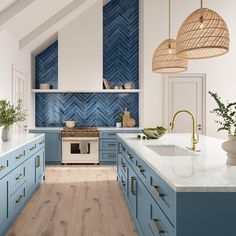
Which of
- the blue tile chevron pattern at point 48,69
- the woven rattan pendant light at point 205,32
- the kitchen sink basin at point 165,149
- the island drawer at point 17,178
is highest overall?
the blue tile chevron pattern at point 48,69

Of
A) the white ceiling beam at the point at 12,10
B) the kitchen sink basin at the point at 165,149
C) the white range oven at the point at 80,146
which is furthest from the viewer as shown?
the white range oven at the point at 80,146

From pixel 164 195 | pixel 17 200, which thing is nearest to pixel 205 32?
pixel 164 195

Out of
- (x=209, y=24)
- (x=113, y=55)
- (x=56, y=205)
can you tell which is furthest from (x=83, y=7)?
(x=209, y=24)

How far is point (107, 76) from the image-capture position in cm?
756

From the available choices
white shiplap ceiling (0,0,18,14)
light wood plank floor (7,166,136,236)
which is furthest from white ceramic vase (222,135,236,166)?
white shiplap ceiling (0,0,18,14)

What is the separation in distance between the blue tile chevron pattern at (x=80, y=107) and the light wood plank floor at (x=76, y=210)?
2.16 meters

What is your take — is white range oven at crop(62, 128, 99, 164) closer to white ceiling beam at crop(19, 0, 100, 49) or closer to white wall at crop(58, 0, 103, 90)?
white wall at crop(58, 0, 103, 90)

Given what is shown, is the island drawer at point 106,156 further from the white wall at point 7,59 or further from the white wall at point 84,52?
the white wall at point 7,59

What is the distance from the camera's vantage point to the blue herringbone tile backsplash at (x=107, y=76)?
755 centimetres

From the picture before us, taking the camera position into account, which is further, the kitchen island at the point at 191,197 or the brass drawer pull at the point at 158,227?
the brass drawer pull at the point at 158,227

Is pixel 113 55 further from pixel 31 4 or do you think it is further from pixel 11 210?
pixel 11 210

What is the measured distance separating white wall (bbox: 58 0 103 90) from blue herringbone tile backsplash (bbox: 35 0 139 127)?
21.6 inches

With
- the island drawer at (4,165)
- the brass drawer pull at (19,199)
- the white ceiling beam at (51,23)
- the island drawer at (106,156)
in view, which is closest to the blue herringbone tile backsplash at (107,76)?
the island drawer at (106,156)

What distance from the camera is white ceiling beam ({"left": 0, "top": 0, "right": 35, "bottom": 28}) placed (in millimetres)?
4539
